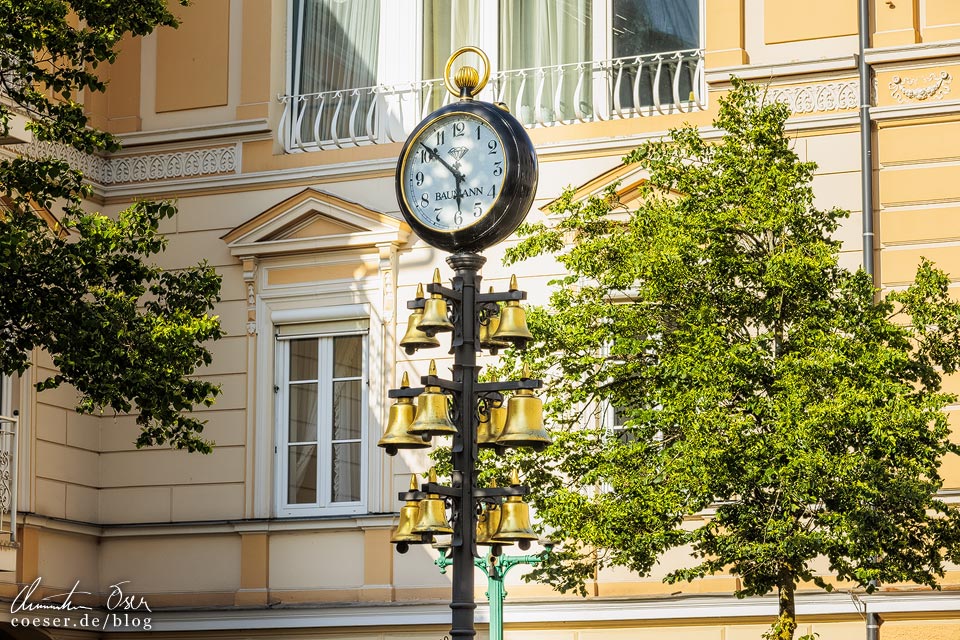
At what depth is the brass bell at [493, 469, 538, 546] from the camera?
32.0 ft

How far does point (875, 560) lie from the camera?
47.3 ft

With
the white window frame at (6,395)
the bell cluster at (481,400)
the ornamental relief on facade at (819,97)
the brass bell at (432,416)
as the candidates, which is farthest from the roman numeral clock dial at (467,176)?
the white window frame at (6,395)

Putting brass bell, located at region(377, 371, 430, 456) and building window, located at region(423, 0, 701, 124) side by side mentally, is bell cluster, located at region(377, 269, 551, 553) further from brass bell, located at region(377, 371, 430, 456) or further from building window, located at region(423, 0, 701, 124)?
building window, located at region(423, 0, 701, 124)

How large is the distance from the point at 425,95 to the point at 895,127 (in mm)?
4980

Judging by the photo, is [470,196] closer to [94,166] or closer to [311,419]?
[311,419]

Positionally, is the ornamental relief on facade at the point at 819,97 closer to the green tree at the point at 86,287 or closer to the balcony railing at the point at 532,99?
the balcony railing at the point at 532,99

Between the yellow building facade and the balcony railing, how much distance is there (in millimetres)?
27

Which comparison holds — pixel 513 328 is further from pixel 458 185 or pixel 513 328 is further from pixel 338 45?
pixel 338 45

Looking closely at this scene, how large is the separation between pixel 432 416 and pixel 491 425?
43 centimetres

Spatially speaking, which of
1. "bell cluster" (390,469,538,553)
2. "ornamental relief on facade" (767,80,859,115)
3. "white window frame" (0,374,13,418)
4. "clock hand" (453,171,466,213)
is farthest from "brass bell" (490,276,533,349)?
"white window frame" (0,374,13,418)

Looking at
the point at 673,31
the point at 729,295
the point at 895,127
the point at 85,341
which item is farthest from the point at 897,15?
the point at 85,341

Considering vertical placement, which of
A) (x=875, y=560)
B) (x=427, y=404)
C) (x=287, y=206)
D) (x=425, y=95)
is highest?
(x=425, y=95)

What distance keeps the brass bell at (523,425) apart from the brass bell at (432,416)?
0.29 metres

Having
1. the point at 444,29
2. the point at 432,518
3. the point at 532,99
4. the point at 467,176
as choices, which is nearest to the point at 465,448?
the point at 432,518
